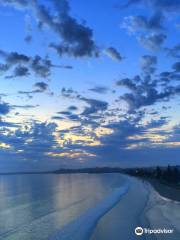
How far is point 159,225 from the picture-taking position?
27078mm

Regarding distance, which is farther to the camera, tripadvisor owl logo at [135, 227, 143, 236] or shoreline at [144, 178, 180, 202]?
shoreline at [144, 178, 180, 202]

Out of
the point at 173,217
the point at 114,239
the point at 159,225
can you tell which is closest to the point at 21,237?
the point at 114,239

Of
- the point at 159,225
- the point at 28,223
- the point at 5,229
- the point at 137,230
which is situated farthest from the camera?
the point at 28,223

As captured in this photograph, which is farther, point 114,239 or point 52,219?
point 52,219

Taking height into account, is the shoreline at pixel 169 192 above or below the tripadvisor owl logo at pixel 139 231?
above

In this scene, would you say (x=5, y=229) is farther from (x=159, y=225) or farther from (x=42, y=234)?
(x=159, y=225)

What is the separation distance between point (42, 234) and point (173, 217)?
10.5 meters

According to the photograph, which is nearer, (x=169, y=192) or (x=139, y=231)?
(x=139, y=231)

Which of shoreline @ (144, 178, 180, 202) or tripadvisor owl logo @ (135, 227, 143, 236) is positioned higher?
shoreline @ (144, 178, 180, 202)

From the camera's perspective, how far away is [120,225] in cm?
2811

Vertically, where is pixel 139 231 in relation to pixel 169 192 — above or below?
below

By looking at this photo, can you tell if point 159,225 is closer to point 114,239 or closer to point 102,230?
point 102,230

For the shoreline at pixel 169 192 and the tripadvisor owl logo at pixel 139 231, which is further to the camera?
the shoreline at pixel 169 192

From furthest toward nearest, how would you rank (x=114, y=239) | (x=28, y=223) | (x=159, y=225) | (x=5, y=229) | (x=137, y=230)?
1. (x=28, y=223)
2. (x=5, y=229)
3. (x=159, y=225)
4. (x=137, y=230)
5. (x=114, y=239)
